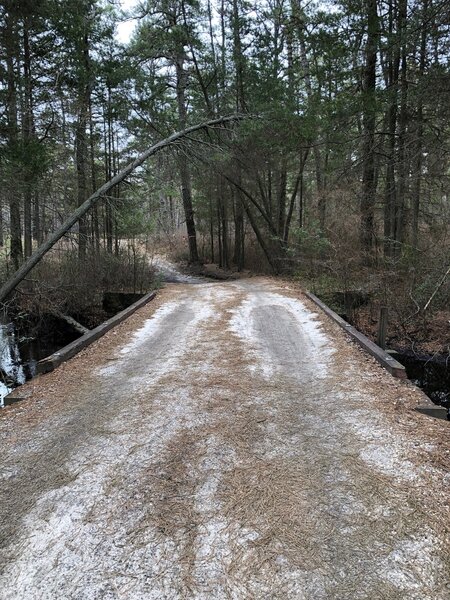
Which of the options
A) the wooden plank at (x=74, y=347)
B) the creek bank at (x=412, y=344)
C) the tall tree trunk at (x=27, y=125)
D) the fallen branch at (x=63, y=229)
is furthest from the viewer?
the fallen branch at (x=63, y=229)

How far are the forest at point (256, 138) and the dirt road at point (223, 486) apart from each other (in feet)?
17.4

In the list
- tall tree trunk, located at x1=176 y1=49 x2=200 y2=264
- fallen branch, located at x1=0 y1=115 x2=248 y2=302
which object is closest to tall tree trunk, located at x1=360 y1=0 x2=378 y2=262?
fallen branch, located at x1=0 y1=115 x2=248 y2=302

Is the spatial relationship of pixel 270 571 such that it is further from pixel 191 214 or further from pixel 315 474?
pixel 191 214

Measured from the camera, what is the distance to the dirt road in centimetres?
214

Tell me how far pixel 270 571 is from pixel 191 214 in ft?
75.6

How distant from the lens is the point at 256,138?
14.2m

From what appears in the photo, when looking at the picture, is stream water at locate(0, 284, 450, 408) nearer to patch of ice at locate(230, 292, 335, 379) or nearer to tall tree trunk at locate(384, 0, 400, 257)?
patch of ice at locate(230, 292, 335, 379)

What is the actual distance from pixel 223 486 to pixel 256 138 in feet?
43.8

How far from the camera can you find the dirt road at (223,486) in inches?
84.3

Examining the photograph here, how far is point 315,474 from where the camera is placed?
3000mm

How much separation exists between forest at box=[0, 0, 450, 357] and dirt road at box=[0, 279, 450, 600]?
5.31m

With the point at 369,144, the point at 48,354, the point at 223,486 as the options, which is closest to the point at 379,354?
the point at 223,486

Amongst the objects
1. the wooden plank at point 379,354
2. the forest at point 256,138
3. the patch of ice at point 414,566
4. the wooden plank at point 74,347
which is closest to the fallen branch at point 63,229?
the forest at point 256,138

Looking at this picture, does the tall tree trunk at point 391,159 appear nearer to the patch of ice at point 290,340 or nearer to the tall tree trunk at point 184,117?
the patch of ice at point 290,340
